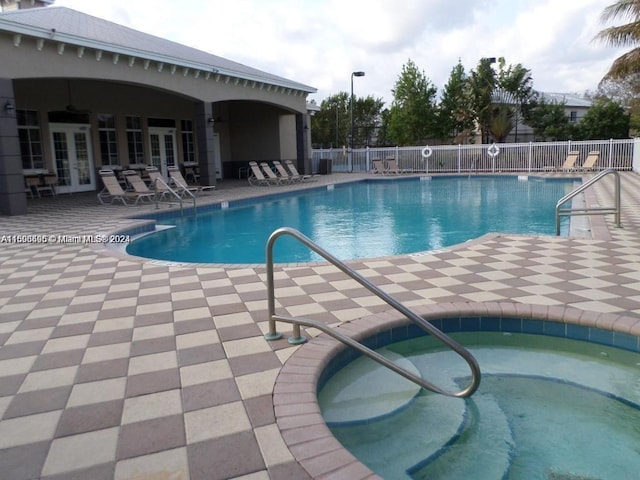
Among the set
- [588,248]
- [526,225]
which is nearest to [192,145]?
[526,225]

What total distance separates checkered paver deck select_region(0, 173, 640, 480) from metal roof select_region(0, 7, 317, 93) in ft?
18.2

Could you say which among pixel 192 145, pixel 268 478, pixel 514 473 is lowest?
pixel 514 473

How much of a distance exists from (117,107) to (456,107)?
20975mm

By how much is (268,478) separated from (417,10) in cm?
1194

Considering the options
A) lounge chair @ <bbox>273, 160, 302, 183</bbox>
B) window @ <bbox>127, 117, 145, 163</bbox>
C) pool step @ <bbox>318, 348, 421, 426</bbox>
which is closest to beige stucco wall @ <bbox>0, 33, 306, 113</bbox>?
lounge chair @ <bbox>273, 160, 302, 183</bbox>

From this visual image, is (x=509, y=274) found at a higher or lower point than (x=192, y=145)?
lower

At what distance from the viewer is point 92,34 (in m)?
12.3

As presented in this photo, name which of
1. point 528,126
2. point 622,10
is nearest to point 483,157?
point 622,10

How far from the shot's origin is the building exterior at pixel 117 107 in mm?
10547

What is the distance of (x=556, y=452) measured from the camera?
2.57 meters

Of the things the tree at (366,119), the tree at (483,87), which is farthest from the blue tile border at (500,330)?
the tree at (366,119)

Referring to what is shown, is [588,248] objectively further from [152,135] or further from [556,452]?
[152,135]

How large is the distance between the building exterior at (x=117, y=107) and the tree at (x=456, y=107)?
40.9ft

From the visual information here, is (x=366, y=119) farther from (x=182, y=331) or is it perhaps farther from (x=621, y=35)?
(x=182, y=331)
